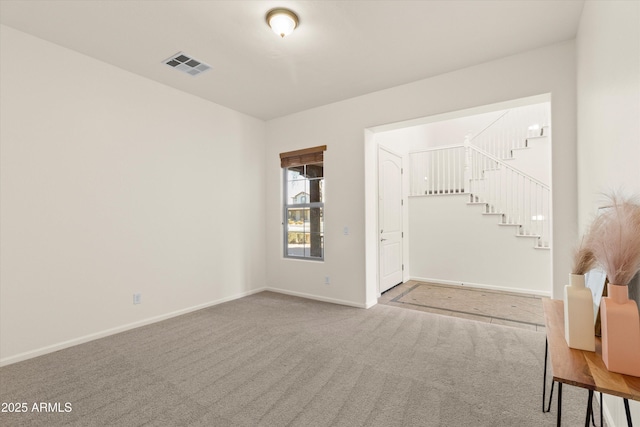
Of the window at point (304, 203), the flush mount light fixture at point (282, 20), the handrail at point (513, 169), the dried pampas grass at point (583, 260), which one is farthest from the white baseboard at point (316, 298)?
the handrail at point (513, 169)

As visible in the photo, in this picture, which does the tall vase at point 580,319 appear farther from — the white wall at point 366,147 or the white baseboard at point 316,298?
the white baseboard at point 316,298

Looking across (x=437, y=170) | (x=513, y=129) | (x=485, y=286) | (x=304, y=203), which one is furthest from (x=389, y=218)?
(x=513, y=129)

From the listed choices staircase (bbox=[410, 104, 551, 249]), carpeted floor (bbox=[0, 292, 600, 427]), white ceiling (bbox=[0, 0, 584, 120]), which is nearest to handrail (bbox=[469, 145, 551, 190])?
staircase (bbox=[410, 104, 551, 249])

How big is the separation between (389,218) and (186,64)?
376 cm

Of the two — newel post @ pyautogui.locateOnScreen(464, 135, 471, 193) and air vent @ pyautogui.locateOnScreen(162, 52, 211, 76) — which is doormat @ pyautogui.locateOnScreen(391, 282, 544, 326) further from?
air vent @ pyautogui.locateOnScreen(162, 52, 211, 76)

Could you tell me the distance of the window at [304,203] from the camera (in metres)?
4.73

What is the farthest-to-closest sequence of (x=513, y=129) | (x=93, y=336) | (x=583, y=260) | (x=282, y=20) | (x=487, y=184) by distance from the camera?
(x=513, y=129) < (x=487, y=184) < (x=93, y=336) < (x=282, y=20) < (x=583, y=260)

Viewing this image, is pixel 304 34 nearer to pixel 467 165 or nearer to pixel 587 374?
pixel 587 374

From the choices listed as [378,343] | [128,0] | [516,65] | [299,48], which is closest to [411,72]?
[516,65]

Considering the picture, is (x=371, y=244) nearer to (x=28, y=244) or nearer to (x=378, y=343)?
(x=378, y=343)

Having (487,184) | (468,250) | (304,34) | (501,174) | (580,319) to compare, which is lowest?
(468,250)

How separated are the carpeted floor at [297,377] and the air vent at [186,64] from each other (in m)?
2.97

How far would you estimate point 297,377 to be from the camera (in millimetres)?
2328

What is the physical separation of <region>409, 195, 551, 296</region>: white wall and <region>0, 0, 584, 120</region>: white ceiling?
9.39 ft
